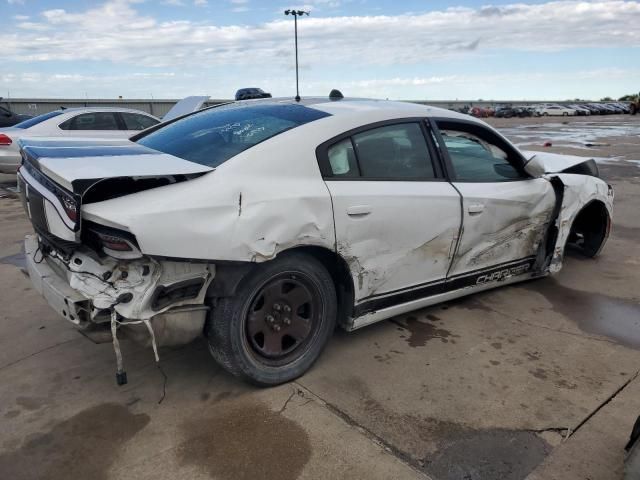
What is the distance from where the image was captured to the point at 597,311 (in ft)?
13.2

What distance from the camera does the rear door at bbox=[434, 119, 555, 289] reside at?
3.56m

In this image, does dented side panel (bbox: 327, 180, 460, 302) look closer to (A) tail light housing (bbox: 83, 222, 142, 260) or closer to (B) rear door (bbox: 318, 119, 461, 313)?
(B) rear door (bbox: 318, 119, 461, 313)

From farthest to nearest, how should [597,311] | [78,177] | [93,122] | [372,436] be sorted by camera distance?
[93,122] < [597,311] < [372,436] < [78,177]

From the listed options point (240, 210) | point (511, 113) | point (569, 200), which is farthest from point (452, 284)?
point (511, 113)

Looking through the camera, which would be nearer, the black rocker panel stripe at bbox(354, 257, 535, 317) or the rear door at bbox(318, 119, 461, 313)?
the rear door at bbox(318, 119, 461, 313)

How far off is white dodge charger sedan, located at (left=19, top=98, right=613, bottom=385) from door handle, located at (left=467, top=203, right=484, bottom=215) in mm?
10

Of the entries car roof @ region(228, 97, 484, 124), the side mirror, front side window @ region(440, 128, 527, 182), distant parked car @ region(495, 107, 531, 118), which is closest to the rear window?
car roof @ region(228, 97, 484, 124)

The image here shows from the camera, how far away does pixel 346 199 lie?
291cm

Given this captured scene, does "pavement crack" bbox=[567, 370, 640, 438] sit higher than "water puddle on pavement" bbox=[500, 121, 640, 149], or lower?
higher

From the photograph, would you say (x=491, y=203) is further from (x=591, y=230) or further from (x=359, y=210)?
(x=591, y=230)

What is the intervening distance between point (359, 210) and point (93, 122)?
8.58m

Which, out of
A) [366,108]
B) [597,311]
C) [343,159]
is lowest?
[597,311]

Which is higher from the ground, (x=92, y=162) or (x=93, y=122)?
(x=92, y=162)

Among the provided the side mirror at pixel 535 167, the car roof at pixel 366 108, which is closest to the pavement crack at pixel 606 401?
the side mirror at pixel 535 167
